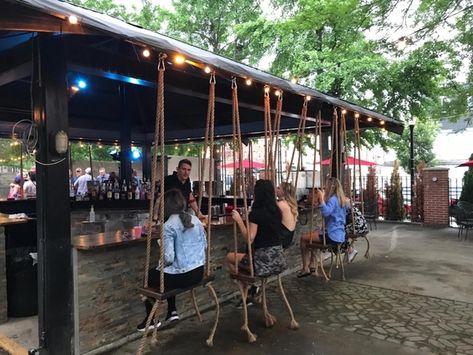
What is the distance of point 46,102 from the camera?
10.3ft

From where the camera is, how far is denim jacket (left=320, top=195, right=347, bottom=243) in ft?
17.6

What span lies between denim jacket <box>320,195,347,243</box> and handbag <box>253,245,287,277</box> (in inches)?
64.0

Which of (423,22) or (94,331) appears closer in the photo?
(94,331)

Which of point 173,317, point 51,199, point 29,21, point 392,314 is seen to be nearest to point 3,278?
point 51,199

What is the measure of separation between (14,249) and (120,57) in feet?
7.74

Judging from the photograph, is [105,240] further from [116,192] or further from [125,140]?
[125,140]

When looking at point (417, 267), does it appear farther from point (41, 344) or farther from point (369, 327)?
point (41, 344)

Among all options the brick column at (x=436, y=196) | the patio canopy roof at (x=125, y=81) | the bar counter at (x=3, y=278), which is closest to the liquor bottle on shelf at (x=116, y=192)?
the patio canopy roof at (x=125, y=81)

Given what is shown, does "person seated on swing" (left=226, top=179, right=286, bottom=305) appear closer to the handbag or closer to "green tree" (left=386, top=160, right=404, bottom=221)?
the handbag

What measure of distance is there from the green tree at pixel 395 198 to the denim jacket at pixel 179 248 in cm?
950

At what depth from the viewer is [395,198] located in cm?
1177

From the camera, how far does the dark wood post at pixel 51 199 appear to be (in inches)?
123

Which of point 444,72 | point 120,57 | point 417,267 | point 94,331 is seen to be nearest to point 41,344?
point 94,331

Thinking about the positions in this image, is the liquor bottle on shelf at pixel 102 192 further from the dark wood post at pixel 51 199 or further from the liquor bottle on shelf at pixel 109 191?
the dark wood post at pixel 51 199
